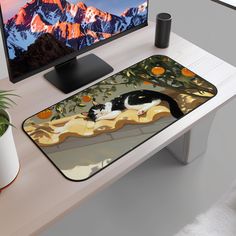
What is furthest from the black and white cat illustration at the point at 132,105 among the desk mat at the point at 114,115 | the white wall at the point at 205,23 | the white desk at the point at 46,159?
the white wall at the point at 205,23

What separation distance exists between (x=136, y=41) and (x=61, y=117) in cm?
53

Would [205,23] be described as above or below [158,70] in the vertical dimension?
below

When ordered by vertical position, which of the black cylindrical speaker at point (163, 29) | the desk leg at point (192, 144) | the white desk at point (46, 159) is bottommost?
the desk leg at point (192, 144)

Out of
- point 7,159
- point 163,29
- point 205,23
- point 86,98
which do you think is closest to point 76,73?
point 86,98

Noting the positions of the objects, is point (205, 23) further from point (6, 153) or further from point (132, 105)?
point (6, 153)

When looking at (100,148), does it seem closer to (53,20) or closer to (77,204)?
(77,204)

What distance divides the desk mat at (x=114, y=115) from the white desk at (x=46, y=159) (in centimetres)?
3

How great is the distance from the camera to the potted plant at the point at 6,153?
3.49ft

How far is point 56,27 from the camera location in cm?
133

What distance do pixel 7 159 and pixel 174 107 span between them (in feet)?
2.00

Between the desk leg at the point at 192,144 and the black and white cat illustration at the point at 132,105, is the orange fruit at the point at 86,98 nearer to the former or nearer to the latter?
the black and white cat illustration at the point at 132,105

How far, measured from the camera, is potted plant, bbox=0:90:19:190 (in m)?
1.06

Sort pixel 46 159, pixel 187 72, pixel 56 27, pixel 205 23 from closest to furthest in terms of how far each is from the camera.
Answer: pixel 46 159 → pixel 56 27 → pixel 187 72 → pixel 205 23

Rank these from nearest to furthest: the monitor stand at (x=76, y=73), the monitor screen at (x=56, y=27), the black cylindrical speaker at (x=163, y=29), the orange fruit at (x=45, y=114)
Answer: the monitor screen at (x=56, y=27)
the orange fruit at (x=45, y=114)
the monitor stand at (x=76, y=73)
the black cylindrical speaker at (x=163, y=29)
